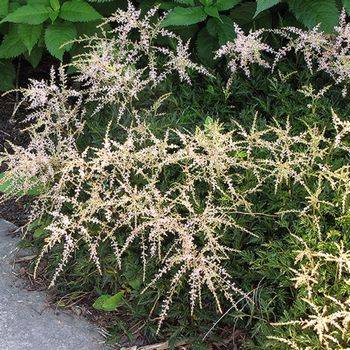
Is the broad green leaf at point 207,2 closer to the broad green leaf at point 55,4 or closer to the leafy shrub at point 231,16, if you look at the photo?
the leafy shrub at point 231,16

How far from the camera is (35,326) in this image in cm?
320

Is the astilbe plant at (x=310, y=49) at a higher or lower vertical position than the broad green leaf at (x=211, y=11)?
lower

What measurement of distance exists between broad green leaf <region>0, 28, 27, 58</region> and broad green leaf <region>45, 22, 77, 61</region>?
1.12 ft

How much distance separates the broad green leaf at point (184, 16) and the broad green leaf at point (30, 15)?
68cm

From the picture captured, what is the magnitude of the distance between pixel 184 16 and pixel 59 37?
27.6 inches

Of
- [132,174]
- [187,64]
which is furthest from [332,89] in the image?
[132,174]

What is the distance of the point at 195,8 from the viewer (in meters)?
3.79

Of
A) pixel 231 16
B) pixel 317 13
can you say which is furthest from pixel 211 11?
pixel 317 13

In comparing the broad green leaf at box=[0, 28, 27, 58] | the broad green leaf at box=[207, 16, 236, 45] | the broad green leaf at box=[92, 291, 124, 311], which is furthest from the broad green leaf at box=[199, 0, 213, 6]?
the broad green leaf at box=[92, 291, 124, 311]

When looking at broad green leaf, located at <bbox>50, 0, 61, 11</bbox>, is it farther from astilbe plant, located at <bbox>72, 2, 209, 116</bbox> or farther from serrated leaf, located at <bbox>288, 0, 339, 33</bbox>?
serrated leaf, located at <bbox>288, 0, 339, 33</bbox>

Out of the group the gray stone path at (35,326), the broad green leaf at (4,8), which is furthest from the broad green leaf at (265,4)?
the gray stone path at (35,326)

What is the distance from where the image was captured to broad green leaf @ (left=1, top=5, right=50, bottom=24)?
3.81 meters

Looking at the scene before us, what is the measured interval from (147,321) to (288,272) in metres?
0.68

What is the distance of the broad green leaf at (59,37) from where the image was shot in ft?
12.5
